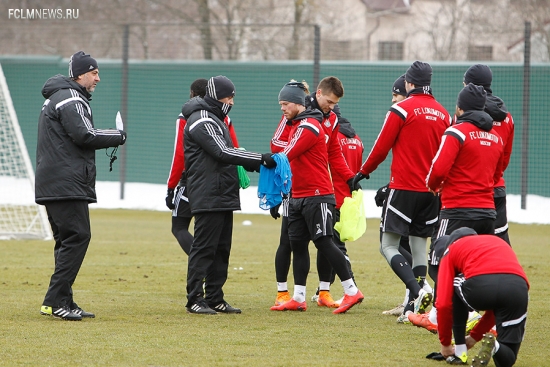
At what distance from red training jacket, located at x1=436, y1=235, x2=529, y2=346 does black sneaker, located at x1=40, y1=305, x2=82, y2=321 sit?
3364 millimetres

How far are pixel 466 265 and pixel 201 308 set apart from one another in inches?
123

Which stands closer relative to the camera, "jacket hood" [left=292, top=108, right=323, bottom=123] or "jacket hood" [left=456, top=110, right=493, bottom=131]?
"jacket hood" [left=456, top=110, right=493, bottom=131]

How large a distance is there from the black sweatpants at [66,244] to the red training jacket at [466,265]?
11.1 feet

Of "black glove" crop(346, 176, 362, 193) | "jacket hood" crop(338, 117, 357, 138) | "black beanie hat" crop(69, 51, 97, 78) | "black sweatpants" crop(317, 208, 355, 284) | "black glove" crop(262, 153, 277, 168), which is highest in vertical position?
"black beanie hat" crop(69, 51, 97, 78)

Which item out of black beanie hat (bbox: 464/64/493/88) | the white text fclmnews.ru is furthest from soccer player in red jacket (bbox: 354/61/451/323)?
the white text fclmnews.ru

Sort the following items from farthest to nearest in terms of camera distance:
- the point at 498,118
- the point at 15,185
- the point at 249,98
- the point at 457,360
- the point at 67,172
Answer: the point at 249,98, the point at 15,185, the point at 498,118, the point at 67,172, the point at 457,360

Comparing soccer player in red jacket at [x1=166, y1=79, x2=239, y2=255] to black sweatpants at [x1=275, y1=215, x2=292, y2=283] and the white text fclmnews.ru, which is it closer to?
black sweatpants at [x1=275, y1=215, x2=292, y2=283]

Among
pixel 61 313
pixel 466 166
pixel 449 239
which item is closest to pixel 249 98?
pixel 61 313

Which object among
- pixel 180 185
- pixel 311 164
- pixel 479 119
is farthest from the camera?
pixel 180 185

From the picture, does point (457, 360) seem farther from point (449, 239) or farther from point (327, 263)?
point (327, 263)

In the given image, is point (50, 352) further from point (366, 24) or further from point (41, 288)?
point (366, 24)

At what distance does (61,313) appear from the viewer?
7684mm

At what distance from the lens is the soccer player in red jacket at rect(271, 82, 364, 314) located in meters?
8.17

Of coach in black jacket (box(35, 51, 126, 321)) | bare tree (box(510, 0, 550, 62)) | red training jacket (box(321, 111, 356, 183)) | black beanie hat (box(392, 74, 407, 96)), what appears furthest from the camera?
bare tree (box(510, 0, 550, 62))
